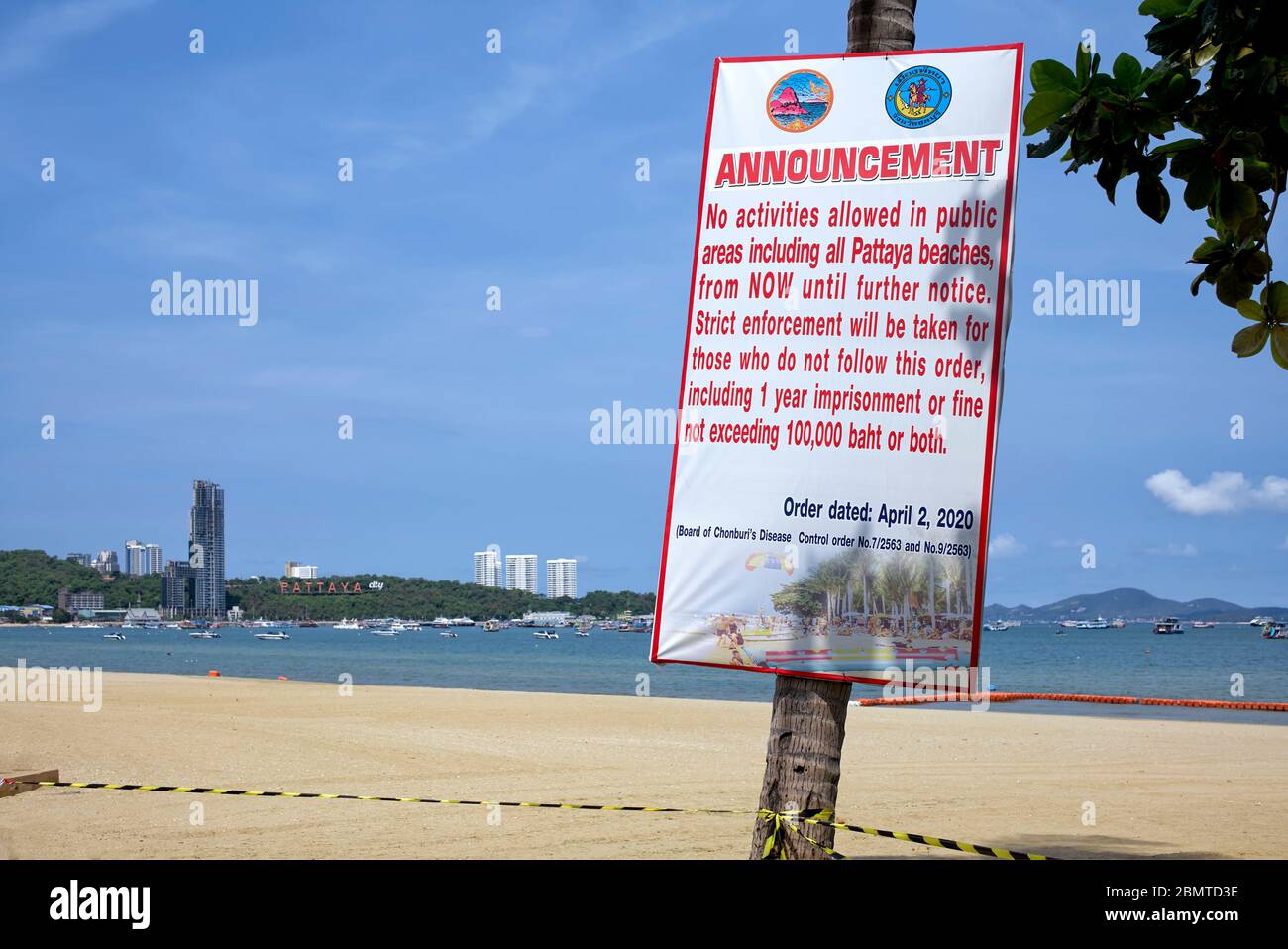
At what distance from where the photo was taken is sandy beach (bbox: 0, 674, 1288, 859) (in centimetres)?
975

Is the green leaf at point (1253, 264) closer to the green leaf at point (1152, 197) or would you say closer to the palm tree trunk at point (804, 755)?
the green leaf at point (1152, 197)

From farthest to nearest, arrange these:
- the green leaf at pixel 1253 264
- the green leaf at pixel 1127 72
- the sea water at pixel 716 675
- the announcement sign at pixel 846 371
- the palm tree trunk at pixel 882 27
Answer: the sea water at pixel 716 675 → the palm tree trunk at pixel 882 27 → the announcement sign at pixel 846 371 → the green leaf at pixel 1253 264 → the green leaf at pixel 1127 72

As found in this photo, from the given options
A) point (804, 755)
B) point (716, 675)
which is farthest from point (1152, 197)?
point (716, 675)

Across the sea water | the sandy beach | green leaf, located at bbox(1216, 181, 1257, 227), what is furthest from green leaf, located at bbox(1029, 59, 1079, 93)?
the sea water

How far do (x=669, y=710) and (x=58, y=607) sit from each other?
17456 centimetres

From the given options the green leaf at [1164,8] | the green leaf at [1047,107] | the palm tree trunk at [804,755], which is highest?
the green leaf at [1164,8]

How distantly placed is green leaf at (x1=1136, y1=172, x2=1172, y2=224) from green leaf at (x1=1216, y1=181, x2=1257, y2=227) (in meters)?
0.29

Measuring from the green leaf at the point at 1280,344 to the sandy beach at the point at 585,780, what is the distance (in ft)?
17.1

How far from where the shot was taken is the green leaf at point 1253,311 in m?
5.14

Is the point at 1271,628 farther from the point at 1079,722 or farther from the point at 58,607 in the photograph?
the point at 58,607

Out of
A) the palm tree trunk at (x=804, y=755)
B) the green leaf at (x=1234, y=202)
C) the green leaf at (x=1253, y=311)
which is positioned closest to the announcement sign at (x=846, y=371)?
the palm tree trunk at (x=804, y=755)

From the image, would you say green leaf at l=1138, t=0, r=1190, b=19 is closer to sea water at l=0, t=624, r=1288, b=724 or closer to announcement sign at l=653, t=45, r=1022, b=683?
announcement sign at l=653, t=45, r=1022, b=683

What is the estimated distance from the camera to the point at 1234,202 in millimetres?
5180

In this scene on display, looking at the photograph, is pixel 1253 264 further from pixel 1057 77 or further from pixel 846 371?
pixel 846 371
